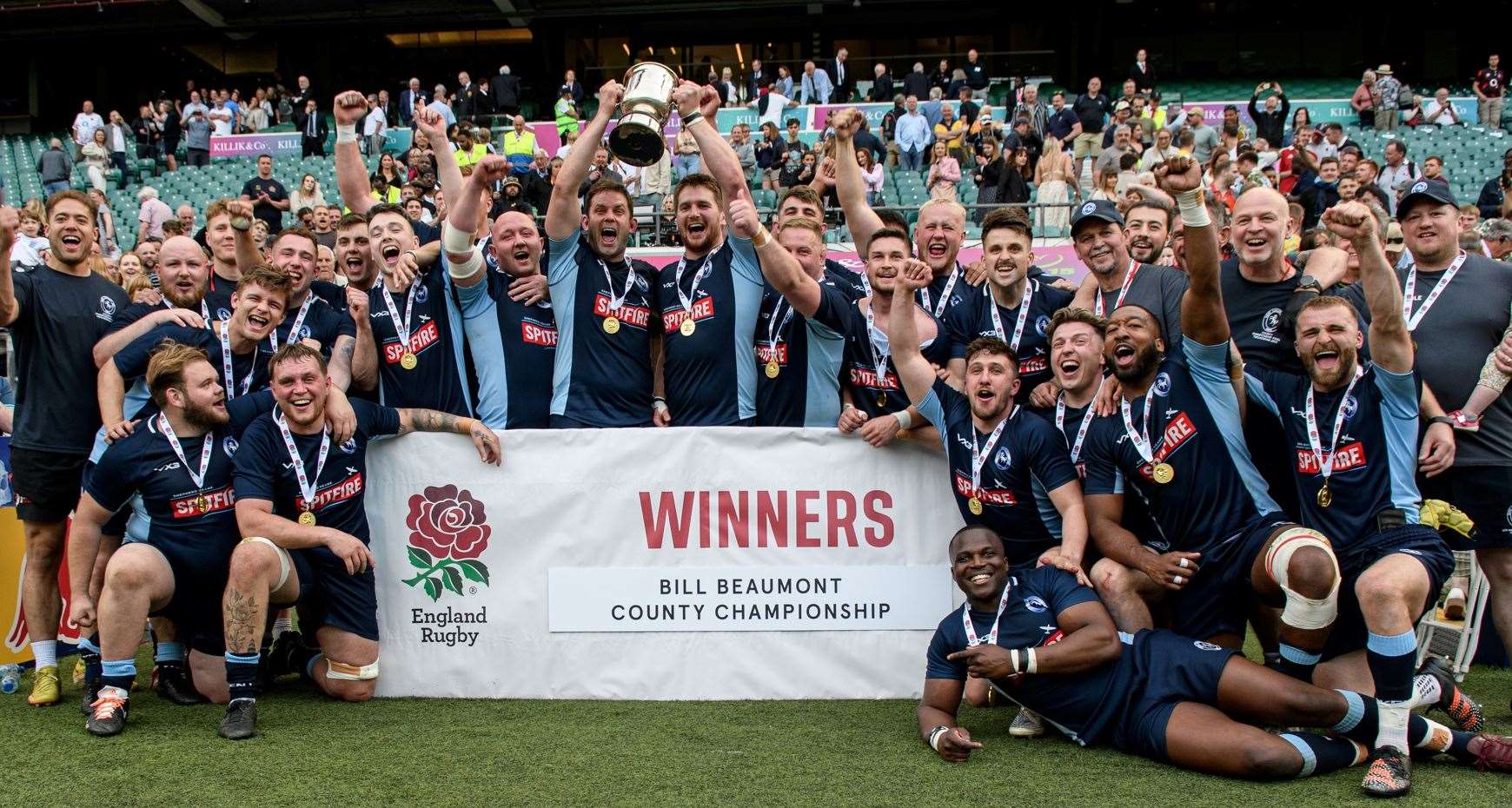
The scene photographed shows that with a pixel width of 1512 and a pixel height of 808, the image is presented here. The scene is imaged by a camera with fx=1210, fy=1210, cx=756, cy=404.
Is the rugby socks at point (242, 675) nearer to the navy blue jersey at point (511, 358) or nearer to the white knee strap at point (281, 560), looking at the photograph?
the white knee strap at point (281, 560)

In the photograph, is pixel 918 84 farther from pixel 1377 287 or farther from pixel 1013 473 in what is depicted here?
pixel 1377 287

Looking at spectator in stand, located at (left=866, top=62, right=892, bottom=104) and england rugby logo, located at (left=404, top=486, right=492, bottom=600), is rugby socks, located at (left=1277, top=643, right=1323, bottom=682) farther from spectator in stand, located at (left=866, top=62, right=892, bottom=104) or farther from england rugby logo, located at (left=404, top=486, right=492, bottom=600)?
spectator in stand, located at (left=866, top=62, right=892, bottom=104)

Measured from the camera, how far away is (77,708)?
5.45m

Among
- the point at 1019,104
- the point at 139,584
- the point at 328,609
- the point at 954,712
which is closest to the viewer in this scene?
the point at 954,712

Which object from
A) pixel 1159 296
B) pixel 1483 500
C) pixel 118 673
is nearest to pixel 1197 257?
pixel 1159 296

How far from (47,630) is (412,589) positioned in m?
1.74

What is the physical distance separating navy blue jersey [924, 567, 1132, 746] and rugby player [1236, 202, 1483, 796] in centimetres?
93

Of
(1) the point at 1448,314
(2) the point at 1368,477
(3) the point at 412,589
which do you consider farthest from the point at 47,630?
(1) the point at 1448,314

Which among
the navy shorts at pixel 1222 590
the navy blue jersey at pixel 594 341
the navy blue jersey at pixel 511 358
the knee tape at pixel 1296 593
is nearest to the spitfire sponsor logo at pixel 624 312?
the navy blue jersey at pixel 594 341

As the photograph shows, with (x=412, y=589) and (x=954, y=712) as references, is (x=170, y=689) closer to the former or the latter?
(x=412, y=589)

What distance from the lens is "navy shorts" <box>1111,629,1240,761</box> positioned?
4.34m

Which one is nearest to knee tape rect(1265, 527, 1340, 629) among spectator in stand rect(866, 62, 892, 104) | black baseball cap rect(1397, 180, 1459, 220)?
black baseball cap rect(1397, 180, 1459, 220)

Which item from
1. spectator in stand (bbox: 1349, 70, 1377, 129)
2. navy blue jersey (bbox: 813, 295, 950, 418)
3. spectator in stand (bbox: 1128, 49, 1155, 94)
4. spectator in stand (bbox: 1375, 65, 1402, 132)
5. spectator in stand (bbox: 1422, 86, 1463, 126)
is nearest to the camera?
navy blue jersey (bbox: 813, 295, 950, 418)

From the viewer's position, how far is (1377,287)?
14.9ft
